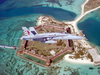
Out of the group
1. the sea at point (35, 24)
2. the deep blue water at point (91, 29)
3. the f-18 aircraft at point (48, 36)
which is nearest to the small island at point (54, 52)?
the sea at point (35, 24)

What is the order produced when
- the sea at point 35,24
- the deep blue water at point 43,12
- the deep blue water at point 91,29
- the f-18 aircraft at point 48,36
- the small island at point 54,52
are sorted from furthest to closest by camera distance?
the deep blue water at point 43,12 → the deep blue water at point 91,29 → the f-18 aircraft at point 48,36 → the small island at point 54,52 → the sea at point 35,24

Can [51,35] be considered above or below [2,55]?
above

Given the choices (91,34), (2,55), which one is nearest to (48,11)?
(91,34)

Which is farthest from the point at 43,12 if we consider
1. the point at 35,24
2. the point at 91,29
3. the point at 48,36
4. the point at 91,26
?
the point at 91,29

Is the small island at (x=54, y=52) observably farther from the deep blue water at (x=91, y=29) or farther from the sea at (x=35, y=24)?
the deep blue water at (x=91, y=29)

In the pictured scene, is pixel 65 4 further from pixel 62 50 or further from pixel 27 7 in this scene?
pixel 62 50

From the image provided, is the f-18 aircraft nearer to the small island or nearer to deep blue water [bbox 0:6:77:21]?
the small island

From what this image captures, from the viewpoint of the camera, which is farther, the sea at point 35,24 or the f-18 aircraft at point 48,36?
the f-18 aircraft at point 48,36

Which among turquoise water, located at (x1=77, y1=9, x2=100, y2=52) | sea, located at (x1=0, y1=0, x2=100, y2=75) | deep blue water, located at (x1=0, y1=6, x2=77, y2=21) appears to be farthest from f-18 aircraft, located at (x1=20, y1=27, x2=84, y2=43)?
deep blue water, located at (x1=0, y1=6, x2=77, y2=21)
